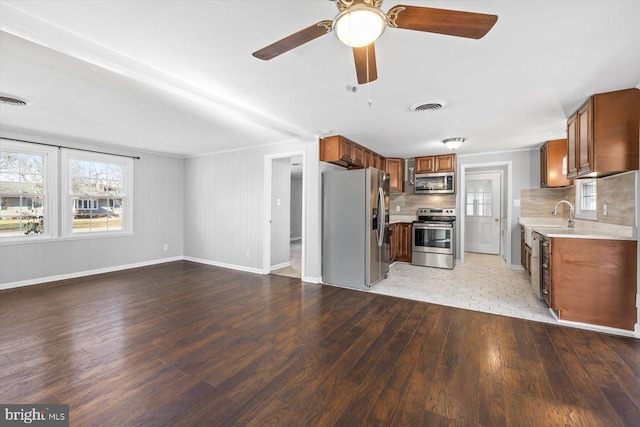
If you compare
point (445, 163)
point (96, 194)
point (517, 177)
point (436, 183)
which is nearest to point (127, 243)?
point (96, 194)

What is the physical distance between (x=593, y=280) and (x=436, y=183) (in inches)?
132

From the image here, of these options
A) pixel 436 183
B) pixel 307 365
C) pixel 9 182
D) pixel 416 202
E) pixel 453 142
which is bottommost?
pixel 307 365

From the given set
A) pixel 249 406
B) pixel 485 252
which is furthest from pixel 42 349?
pixel 485 252

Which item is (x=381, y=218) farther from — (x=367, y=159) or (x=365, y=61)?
(x=365, y=61)

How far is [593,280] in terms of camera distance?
275 centimetres

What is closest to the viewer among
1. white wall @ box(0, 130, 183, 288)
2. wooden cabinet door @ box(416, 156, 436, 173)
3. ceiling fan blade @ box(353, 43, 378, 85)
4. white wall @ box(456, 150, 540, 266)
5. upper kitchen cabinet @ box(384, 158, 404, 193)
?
ceiling fan blade @ box(353, 43, 378, 85)

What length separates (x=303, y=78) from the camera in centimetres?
237

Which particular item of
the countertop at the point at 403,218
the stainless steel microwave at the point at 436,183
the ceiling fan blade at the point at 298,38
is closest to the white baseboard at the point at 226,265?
the countertop at the point at 403,218

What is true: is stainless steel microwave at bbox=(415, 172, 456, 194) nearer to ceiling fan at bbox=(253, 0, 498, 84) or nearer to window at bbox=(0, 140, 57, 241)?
ceiling fan at bbox=(253, 0, 498, 84)

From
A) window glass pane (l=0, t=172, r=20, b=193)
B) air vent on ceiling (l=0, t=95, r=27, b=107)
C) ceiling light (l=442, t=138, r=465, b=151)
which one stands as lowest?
window glass pane (l=0, t=172, r=20, b=193)

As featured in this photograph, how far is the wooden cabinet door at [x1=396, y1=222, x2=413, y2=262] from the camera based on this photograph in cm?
589

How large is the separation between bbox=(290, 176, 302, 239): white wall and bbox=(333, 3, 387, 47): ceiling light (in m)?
7.75

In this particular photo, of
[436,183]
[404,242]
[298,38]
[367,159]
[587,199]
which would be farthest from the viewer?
[404,242]

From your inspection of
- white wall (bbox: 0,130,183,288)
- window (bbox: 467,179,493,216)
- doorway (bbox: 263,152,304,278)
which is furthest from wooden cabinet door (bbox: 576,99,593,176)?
white wall (bbox: 0,130,183,288)
